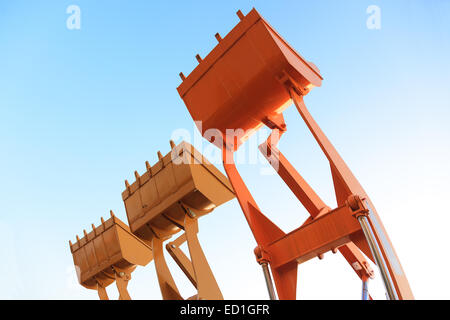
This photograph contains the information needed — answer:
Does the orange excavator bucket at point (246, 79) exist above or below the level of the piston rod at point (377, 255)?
above

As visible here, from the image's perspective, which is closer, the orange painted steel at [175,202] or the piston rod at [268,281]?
the piston rod at [268,281]

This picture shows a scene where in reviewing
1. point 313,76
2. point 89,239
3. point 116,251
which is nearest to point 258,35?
point 313,76

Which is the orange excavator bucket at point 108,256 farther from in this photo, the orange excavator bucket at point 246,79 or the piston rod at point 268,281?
the piston rod at point 268,281

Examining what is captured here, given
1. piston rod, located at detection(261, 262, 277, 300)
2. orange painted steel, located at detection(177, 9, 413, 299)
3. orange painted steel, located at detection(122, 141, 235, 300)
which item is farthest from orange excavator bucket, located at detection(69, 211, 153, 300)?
piston rod, located at detection(261, 262, 277, 300)

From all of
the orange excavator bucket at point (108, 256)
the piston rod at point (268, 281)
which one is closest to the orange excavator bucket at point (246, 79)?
the piston rod at point (268, 281)

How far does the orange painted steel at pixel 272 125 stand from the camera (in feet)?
22.2

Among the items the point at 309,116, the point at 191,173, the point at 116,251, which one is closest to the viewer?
the point at 309,116

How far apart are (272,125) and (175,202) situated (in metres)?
2.78

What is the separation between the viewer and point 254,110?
26.6ft

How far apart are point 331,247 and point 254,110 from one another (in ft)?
8.99

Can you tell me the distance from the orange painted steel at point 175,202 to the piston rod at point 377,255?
12.9ft

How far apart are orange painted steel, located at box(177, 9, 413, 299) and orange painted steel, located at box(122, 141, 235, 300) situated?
1.46m

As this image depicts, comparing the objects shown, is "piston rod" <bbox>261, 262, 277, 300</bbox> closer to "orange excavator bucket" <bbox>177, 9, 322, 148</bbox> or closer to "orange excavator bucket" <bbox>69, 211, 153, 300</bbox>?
"orange excavator bucket" <bbox>177, 9, 322, 148</bbox>
